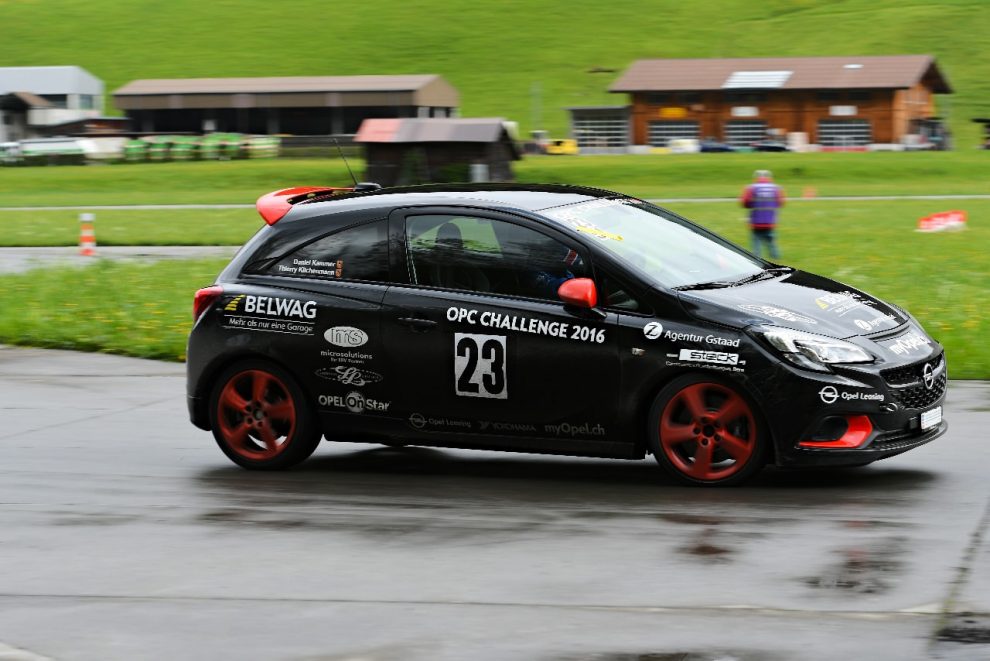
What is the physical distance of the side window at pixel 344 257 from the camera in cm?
839

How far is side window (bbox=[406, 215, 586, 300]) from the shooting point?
7914mm

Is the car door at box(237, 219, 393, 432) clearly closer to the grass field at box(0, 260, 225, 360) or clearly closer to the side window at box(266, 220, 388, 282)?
the side window at box(266, 220, 388, 282)

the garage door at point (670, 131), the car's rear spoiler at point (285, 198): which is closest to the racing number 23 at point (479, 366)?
the car's rear spoiler at point (285, 198)

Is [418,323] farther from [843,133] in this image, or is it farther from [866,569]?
[843,133]

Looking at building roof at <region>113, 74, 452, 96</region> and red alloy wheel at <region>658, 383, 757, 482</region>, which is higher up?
building roof at <region>113, 74, 452, 96</region>

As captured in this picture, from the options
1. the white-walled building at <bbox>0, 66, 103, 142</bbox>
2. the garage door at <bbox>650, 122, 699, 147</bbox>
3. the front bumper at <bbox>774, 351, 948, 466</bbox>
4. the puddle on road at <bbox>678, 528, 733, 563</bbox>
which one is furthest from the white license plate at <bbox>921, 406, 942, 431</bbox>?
the white-walled building at <bbox>0, 66, 103, 142</bbox>

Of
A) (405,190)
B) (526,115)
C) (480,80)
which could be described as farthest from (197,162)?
(405,190)

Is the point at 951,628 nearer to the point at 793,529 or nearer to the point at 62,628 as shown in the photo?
the point at 793,529

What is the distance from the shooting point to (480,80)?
13050cm

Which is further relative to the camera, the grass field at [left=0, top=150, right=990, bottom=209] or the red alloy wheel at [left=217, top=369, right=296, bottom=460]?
the grass field at [left=0, top=150, right=990, bottom=209]

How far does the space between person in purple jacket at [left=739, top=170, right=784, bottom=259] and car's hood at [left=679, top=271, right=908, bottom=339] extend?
1533 centimetres

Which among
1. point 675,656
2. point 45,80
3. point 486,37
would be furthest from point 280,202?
point 486,37

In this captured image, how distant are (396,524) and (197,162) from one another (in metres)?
72.3

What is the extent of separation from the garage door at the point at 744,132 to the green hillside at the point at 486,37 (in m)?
26.9
